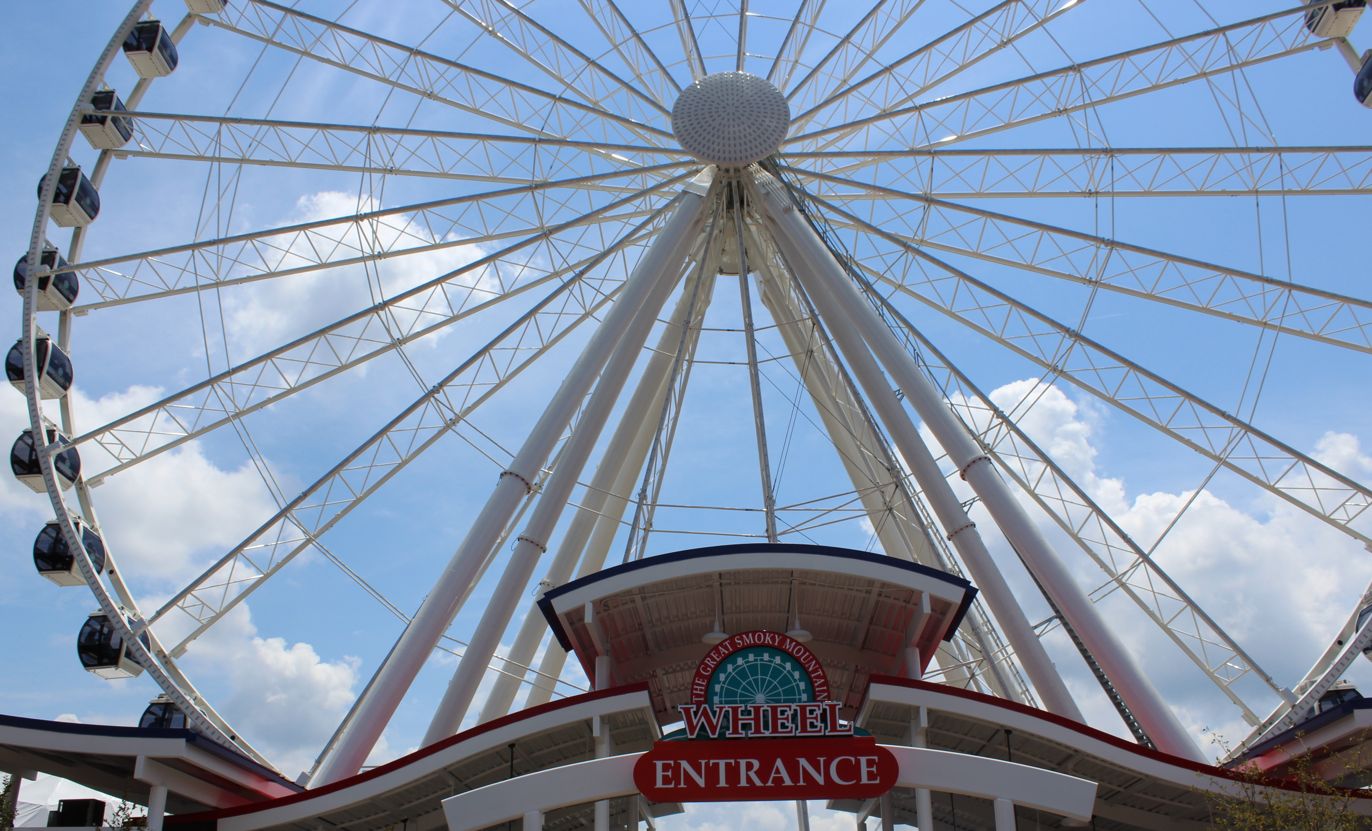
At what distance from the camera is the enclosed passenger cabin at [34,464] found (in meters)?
25.8

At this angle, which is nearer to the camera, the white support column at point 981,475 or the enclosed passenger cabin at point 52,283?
the white support column at point 981,475

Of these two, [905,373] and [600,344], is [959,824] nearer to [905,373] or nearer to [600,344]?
[905,373]

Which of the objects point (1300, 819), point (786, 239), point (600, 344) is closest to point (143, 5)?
point (600, 344)

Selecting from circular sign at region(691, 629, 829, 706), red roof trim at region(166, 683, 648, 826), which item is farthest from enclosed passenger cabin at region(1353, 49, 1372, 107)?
red roof trim at region(166, 683, 648, 826)

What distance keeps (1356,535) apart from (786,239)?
13.1 m

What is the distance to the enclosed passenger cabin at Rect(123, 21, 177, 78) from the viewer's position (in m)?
28.4

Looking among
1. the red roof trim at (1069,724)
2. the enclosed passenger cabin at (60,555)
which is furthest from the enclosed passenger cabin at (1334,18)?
the enclosed passenger cabin at (60,555)

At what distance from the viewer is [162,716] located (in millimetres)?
22859

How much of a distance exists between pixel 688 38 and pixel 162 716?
19.1 m

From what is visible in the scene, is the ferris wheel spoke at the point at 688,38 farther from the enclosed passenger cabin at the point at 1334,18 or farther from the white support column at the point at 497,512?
the enclosed passenger cabin at the point at 1334,18

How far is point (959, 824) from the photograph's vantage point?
23922 millimetres

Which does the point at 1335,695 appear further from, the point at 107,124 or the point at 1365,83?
the point at 107,124

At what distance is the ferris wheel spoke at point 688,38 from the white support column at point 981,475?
3521 millimetres

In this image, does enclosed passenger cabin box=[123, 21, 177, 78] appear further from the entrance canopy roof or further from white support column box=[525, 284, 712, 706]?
the entrance canopy roof
